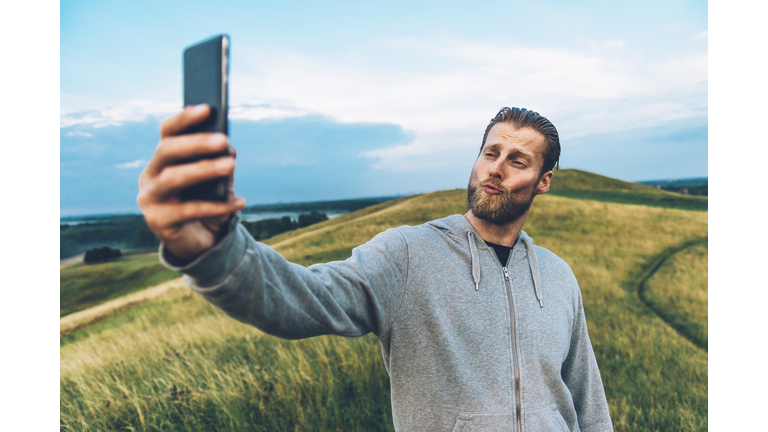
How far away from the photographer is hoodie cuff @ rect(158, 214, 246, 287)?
1.00m

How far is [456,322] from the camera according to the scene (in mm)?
2211

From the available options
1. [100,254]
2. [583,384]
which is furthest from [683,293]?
[100,254]

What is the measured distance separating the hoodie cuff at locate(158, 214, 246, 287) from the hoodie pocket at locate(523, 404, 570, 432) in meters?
2.01

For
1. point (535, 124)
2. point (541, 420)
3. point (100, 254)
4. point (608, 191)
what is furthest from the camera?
point (608, 191)

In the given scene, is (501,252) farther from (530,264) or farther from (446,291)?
(446,291)

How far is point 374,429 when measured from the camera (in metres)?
4.48

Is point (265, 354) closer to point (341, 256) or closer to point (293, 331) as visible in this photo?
point (293, 331)

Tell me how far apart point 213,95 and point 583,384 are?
122 inches

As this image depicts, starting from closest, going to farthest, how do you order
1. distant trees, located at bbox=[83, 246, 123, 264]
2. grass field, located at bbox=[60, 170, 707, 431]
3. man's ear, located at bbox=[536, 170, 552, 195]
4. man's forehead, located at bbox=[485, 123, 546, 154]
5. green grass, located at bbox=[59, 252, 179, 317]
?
man's forehead, located at bbox=[485, 123, 546, 154] → man's ear, located at bbox=[536, 170, 552, 195] → grass field, located at bbox=[60, 170, 707, 431] → green grass, located at bbox=[59, 252, 179, 317] → distant trees, located at bbox=[83, 246, 123, 264]

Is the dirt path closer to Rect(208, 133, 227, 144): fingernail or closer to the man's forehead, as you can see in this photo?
the man's forehead

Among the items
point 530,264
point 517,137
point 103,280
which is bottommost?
point 103,280

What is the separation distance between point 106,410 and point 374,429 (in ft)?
10.8

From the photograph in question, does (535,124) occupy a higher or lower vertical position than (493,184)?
higher

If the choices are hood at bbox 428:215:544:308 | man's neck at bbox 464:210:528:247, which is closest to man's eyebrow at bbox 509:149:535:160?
man's neck at bbox 464:210:528:247
